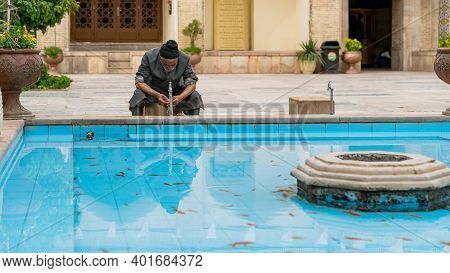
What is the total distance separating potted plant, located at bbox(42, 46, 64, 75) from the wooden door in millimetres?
3517

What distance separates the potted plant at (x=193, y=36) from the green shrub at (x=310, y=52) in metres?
2.91

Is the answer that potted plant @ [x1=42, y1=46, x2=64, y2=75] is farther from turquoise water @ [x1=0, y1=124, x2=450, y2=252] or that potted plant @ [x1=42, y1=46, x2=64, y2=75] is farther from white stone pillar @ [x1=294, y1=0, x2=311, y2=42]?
turquoise water @ [x1=0, y1=124, x2=450, y2=252]

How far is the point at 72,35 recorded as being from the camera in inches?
1073

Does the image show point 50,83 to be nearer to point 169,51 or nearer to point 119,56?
point 119,56

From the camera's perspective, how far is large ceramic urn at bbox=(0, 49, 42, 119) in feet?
32.8

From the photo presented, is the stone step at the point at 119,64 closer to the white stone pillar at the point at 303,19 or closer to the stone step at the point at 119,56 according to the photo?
the stone step at the point at 119,56

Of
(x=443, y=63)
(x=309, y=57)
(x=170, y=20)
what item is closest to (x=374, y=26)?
(x=309, y=57)

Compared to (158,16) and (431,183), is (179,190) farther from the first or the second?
(158,16)

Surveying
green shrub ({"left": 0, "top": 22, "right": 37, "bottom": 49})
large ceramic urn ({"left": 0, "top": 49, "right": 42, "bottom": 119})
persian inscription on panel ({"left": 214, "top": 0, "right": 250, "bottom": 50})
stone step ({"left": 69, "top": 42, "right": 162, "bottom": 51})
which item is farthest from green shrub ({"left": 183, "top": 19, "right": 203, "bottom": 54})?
large ceramic urn ({"left": 0, "top": 49, "right": 42, "bottom": 119})

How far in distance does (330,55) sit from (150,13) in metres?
5.86

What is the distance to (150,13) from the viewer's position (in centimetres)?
2795

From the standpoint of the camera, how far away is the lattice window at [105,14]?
90.0 feet
